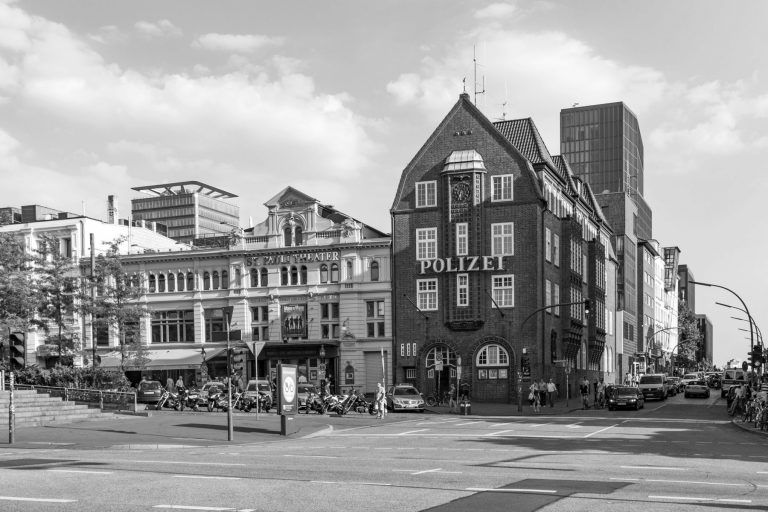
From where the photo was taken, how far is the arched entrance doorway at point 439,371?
208ft

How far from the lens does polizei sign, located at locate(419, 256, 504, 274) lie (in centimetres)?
6341

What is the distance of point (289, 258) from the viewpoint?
7144 centimetres

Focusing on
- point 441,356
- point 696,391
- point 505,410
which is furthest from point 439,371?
point 696,391

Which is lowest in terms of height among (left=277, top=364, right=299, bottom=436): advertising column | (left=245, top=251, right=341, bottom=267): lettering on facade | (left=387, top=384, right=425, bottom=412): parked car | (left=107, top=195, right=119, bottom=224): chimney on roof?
Answer: (left=387, top=384, right=425, bottom=412): parked car

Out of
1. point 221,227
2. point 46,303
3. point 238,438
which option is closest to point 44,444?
point 238,438

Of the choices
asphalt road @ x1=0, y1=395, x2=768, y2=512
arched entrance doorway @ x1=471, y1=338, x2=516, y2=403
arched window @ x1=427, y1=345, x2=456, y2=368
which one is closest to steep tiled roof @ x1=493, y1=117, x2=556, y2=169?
arched entrance doorway @ x1=471, y1=338, x2=516, y2=403

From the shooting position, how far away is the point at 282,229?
72.4 meters

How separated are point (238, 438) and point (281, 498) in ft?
51.2

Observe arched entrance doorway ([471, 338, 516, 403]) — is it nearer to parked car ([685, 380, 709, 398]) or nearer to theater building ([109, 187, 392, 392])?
theater building ([109, 187, 392, 392])

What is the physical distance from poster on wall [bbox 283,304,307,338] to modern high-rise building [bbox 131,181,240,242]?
275 feet

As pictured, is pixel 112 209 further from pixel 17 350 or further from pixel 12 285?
pixel 17 350

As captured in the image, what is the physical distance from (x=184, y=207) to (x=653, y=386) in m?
102

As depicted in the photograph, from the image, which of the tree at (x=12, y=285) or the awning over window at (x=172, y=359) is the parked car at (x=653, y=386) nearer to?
the awning over window at (x=172, y=359)

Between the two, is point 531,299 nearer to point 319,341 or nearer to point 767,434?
point 319,341
